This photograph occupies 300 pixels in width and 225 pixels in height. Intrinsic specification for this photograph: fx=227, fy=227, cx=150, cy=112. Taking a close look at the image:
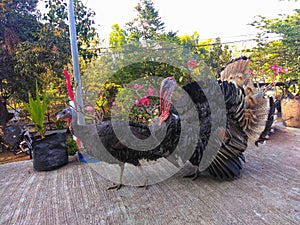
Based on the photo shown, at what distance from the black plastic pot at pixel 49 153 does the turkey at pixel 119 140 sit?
1.04 m

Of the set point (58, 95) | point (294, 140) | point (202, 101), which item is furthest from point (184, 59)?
point (58, 95)

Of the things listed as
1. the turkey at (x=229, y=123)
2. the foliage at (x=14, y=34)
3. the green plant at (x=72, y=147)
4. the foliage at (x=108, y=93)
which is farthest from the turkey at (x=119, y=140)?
the foliage at (x=14, y=34)

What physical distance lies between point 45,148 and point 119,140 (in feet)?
4.95

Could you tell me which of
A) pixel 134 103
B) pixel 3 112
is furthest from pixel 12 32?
pixel 134 103

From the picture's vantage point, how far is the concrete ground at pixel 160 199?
1.80m

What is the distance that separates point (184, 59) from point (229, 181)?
395 cm

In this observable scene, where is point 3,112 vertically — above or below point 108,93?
below

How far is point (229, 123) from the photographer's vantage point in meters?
2.46

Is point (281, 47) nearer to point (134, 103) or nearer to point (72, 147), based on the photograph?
point (134, 103)

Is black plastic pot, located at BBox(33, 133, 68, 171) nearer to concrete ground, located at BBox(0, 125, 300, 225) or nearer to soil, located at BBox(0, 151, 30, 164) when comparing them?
concrete ground, located at BBox(0, 125, 300, 225)

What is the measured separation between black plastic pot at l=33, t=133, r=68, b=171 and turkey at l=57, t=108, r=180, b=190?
3.40 feet

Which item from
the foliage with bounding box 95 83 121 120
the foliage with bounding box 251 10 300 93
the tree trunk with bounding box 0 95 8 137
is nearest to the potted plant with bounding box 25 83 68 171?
the foliage with bounding box 95 83 121 120

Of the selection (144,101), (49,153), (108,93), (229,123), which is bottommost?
(49,153)

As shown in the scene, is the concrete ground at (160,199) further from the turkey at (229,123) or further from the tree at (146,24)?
the tree at (146,24)
